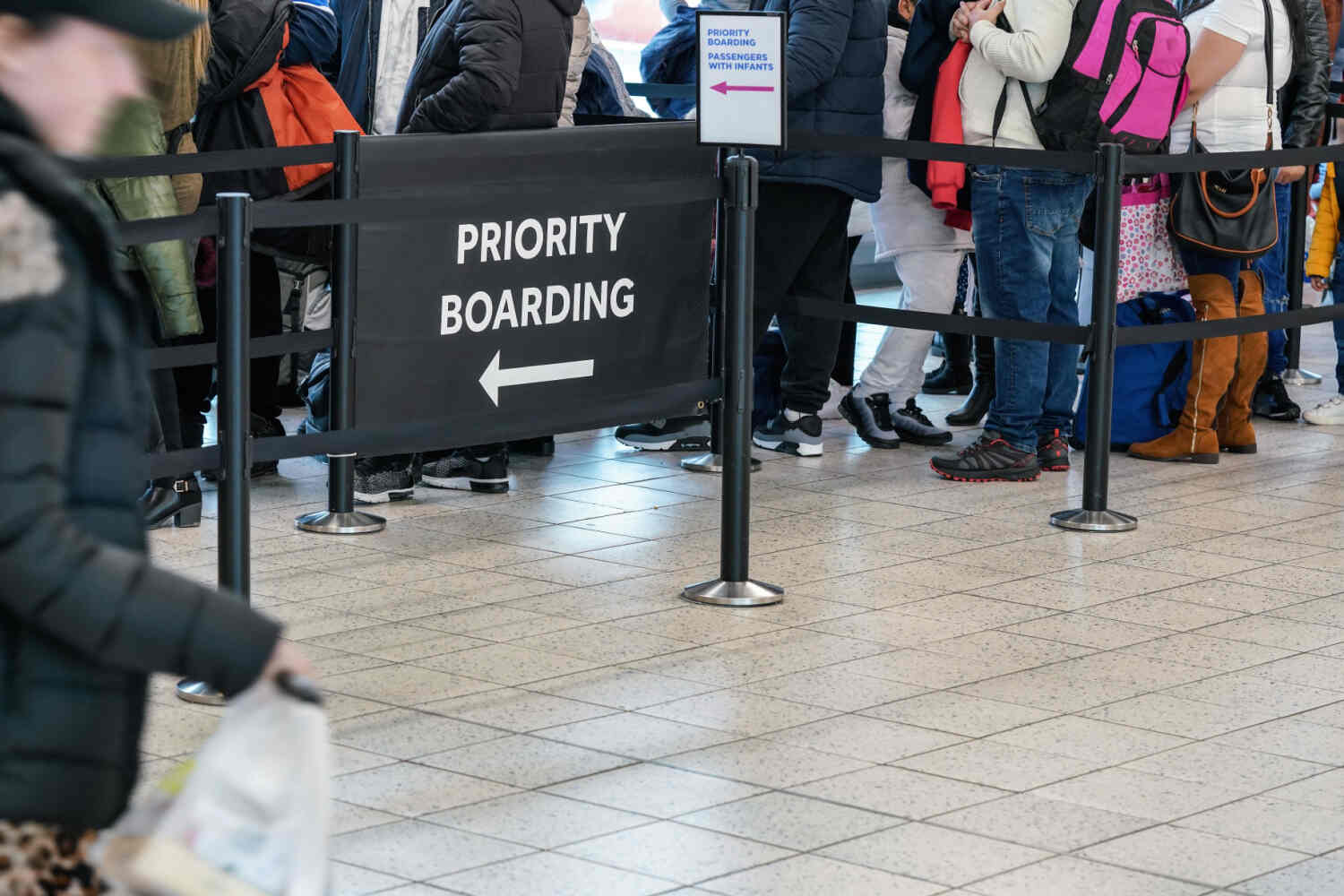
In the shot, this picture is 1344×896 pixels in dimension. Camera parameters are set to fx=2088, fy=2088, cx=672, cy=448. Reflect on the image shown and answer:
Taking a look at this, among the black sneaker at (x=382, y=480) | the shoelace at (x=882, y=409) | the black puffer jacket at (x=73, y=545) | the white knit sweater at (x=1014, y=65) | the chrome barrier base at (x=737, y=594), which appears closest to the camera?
the black puffer jacket at (x=73, y=545)

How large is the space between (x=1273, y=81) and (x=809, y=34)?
181 centimetres

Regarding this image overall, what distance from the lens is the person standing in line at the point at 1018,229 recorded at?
7.31 metres

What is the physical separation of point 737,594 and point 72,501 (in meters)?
3.94

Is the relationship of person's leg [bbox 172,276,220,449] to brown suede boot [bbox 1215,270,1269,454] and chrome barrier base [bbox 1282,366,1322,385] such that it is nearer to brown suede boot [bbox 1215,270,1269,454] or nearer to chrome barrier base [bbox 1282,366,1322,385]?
brown suede boot [bbox 1215,270,1269,454]

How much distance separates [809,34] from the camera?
7621mm

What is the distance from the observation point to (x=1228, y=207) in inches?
307

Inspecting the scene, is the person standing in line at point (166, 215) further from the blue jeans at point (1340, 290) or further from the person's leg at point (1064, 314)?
the blue jeans at point (1340, 290)

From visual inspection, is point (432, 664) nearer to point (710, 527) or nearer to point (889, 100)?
point (710, 527)

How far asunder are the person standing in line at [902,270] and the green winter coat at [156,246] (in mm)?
2873

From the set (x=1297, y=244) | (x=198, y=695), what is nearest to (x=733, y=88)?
(x=198, y=695)

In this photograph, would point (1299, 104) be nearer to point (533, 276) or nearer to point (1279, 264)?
point (1279, 264)

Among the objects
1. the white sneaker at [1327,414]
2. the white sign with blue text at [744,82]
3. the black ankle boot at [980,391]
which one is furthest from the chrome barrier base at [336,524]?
the white sneaker at [1327,414]

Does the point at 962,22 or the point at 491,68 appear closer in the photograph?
the point at 491,68

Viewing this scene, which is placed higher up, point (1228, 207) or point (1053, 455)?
point (1228, 207)
